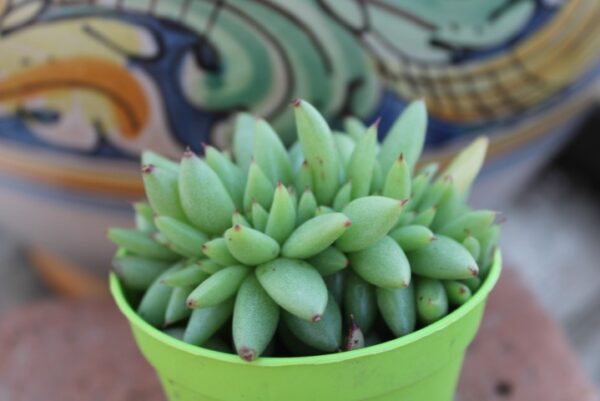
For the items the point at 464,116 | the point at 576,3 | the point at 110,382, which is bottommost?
the point at 110,382

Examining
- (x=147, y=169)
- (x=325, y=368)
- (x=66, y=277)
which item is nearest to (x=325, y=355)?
(x=325, y=368)

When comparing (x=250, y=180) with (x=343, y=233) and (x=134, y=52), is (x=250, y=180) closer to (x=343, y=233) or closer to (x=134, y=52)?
(x=343, y=233)

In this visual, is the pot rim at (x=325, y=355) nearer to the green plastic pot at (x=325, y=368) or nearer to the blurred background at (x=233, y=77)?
the green plastic pot at (x=325, y=368)

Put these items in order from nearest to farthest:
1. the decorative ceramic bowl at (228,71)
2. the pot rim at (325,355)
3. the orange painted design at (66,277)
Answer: the pot rim at (325,355)
the decorative ceramic bowl at (228,71)
the orange painted design at (66,277)

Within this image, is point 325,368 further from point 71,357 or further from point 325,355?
point 71,357

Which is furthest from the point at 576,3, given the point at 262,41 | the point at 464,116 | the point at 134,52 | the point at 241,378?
the point at 241,378

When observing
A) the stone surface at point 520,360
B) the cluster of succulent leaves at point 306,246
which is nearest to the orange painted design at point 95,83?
the cluster of succulent leaves at point 306,246
